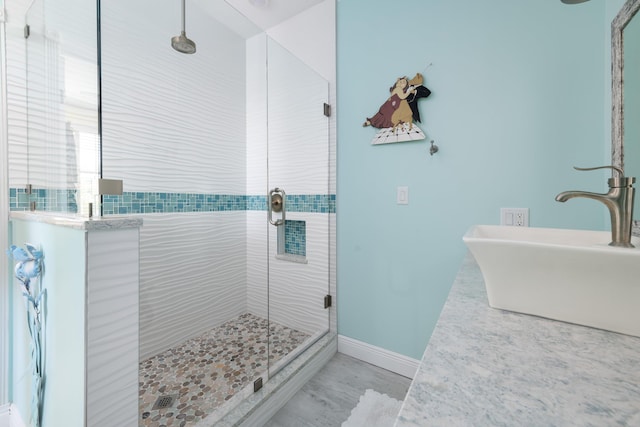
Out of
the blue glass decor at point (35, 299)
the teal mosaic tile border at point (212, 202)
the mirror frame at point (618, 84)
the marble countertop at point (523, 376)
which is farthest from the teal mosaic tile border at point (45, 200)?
the mirror frame at point (618, 84)

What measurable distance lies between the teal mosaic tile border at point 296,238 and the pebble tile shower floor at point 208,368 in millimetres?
580

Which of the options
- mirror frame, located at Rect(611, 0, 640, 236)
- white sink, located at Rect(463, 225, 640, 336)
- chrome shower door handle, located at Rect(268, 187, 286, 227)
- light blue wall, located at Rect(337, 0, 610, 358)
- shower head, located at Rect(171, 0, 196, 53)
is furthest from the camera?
chrome shower door handle, located at Rect(268, 187, 286, 227)

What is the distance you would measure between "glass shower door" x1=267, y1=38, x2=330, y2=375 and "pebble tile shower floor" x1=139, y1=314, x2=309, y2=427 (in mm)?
128

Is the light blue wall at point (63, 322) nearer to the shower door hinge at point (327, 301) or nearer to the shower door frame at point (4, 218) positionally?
the shower door frame at point (4, 218)

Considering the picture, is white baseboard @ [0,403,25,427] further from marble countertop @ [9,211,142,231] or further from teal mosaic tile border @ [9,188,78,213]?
marble countertop @ [9,211,142,231]

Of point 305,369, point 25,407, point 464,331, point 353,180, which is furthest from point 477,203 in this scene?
point 25,407

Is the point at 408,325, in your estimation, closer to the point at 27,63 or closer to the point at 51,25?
the point at 51,25

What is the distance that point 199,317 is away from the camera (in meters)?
1.96

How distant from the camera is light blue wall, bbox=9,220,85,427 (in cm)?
82

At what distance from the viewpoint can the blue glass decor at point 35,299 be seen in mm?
1018

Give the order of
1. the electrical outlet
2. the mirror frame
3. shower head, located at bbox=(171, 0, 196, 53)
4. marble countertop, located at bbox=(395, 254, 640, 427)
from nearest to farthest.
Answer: marble countertop, located at bbox=(395, 254, 640, 427) < the mirror frame < the electrical outlet < shower head, located at bbox=(171, 0, 196, 53)

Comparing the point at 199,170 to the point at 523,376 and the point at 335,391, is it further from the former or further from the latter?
the point at 523,376

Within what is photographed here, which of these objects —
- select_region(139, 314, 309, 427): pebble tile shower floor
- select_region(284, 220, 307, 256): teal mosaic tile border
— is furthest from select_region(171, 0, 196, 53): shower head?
select_region(139, 314, 309, 427): pebble tile shower floor

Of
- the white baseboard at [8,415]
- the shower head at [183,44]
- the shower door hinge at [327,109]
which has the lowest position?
the white baseboard at [8,415]
